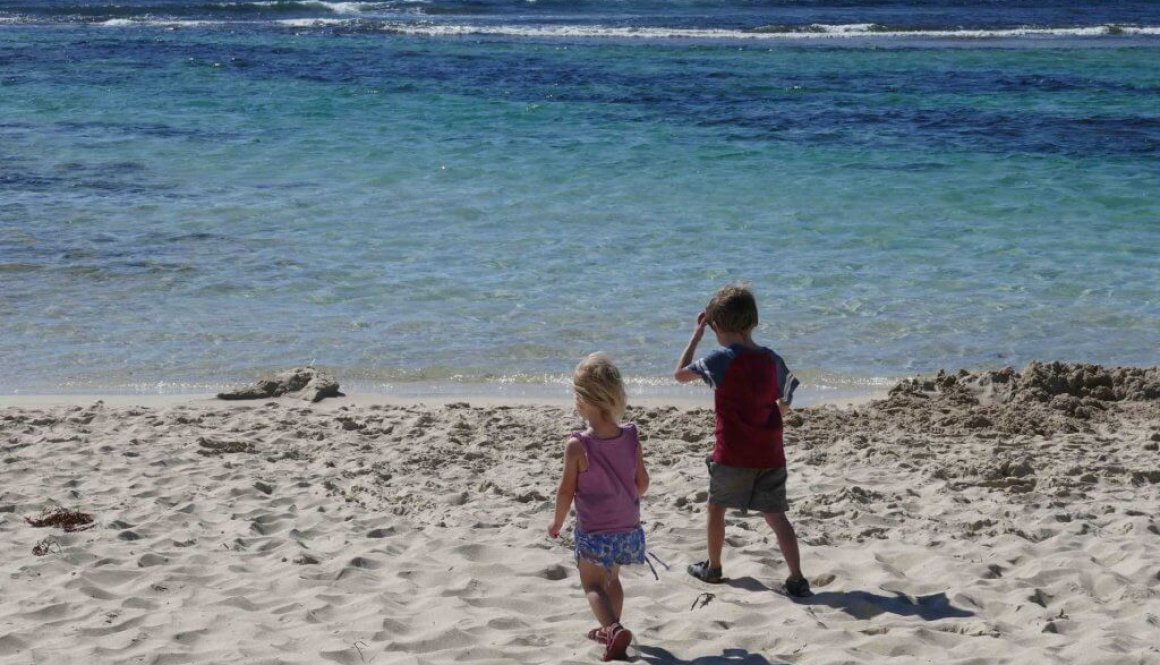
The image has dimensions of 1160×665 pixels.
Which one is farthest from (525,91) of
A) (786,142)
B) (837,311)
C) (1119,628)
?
(1119,628)

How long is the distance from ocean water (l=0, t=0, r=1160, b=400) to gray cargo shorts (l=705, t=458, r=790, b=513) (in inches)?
142

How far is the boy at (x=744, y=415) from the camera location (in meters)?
5.05

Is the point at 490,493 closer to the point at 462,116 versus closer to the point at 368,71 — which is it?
the point at 462,116

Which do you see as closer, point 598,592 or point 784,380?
point 598,592

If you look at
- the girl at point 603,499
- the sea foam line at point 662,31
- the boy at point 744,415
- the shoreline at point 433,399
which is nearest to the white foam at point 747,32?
the sea foam line at point 662,31

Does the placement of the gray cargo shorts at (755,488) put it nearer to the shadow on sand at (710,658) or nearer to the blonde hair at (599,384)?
the shadow on sand at (710,658)

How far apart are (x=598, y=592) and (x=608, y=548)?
0.16 m

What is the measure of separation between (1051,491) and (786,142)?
39.7 ft

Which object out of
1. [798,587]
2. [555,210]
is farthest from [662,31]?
[798,587]

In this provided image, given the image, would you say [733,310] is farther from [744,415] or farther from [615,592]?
[615,592]

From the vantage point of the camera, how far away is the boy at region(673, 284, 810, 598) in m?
5.05

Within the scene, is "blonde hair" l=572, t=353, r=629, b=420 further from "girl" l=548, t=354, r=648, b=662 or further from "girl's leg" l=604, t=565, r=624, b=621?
"girl's leg" l=604, t=565, r=624, b=621

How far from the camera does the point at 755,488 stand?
5.19m

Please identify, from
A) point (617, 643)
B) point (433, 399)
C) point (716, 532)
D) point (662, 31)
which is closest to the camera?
point (617, 643)
